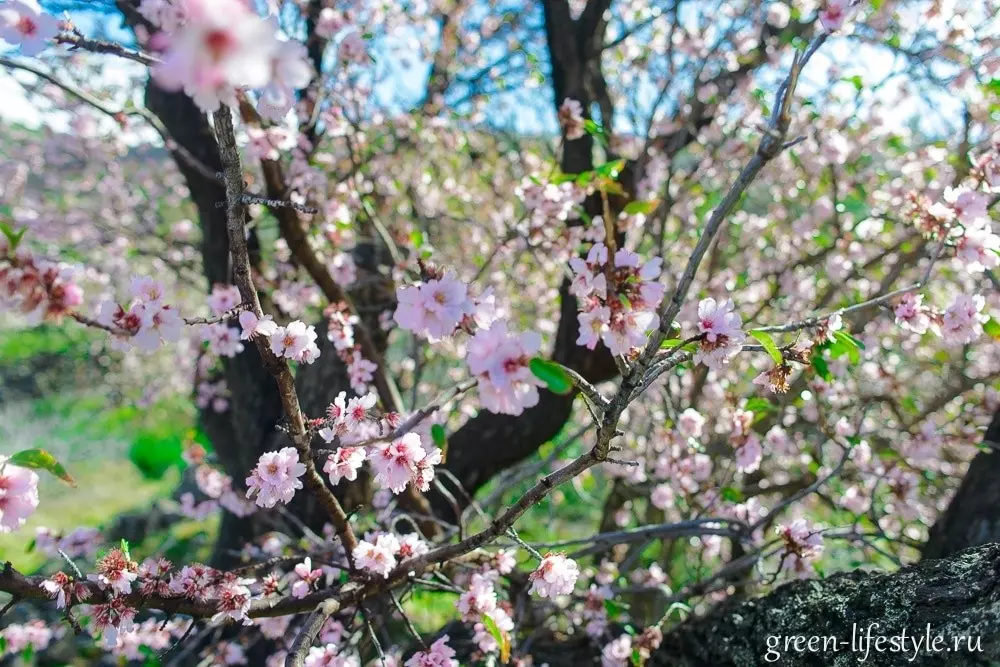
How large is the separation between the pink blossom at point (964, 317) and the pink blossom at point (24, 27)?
2100 mm

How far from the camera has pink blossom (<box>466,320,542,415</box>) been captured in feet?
2.87

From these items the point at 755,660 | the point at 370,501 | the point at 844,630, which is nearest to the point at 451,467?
the point at 370,501

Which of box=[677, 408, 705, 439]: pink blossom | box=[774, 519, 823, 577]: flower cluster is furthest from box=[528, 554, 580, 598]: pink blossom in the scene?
box=[677, 408, 705, 439]: pink blossom

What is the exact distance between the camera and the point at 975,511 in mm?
1954

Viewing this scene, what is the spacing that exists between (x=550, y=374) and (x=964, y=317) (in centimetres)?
132

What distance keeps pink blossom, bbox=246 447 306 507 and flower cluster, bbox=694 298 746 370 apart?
0.84m

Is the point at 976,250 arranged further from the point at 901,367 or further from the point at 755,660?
the point at 901,367

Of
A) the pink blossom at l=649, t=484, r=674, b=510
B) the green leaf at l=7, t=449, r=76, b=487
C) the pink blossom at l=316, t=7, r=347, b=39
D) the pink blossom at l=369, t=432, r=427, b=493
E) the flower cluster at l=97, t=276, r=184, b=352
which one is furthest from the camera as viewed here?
the pink blossom at l=649, t=484, r=674, b=510

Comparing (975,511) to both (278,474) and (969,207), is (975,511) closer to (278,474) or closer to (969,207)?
(969,207)

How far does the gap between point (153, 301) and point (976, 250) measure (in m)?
1.89

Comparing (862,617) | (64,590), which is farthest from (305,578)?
(862,617)

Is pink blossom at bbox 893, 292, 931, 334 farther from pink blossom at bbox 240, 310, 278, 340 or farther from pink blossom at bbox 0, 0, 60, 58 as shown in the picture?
pink blossom at bbox 0, 0, 60, 58

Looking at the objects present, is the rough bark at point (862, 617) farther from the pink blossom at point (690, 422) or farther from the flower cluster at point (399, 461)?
the flower cluster at point (399, 461)

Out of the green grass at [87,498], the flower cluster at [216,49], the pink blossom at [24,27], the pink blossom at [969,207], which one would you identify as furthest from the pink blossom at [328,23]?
the green grass at [87,498]
